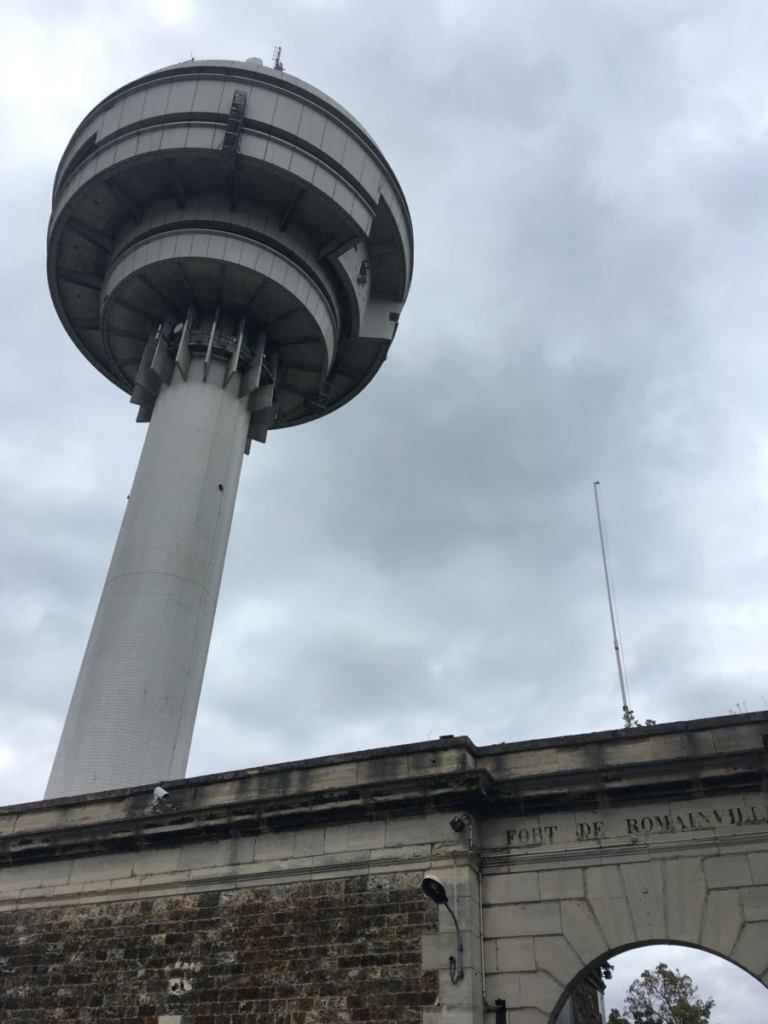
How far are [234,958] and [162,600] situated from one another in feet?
47.2

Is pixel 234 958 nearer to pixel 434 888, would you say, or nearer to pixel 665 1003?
pixel 434 888

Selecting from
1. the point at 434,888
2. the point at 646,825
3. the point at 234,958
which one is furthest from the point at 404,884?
the point at 646,825

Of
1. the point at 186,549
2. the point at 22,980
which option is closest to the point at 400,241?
the point at 186,549

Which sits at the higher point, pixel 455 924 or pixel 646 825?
pixel 646 825

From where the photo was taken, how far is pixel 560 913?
46.9 ft

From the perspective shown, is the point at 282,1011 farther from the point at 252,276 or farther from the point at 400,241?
the point at 400,241

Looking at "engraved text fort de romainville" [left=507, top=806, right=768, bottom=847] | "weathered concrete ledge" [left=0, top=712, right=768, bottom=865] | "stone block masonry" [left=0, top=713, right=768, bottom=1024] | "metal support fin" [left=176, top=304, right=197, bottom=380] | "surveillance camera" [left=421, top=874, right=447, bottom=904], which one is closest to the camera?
"surveillance camera" [left=421, top=874, right=447, bottom=904]

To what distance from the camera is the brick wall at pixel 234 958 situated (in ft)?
47.9

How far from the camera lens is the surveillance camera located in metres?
13.7

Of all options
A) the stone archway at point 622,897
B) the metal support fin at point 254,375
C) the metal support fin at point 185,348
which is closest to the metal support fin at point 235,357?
the metal support fin at point 254,375

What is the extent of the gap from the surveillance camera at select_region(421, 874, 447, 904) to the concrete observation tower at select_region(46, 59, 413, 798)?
15.8 m

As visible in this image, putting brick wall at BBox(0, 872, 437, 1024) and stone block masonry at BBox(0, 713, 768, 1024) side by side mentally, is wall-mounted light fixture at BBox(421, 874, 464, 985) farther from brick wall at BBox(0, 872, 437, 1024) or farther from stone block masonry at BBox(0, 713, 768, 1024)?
brick wall at BBox(0, 872, 437, 1024)

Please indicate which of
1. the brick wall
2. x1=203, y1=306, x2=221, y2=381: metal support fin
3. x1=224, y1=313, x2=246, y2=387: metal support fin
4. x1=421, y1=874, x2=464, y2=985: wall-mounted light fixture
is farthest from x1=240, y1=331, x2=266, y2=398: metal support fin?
x1=421, y1=874, x2=464, y2=985: wall-mounted light fixture

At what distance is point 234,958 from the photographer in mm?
15766
